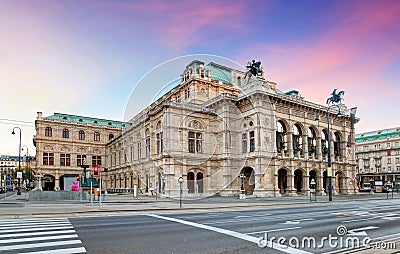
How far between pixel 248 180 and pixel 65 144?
205 ft

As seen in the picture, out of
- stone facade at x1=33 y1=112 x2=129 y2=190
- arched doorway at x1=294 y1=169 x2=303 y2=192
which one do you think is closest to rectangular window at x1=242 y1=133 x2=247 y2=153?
arched doorway at x1=294 y1=169 x2=303 y2=192

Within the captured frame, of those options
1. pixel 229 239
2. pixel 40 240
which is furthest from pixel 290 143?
pixel 40 240

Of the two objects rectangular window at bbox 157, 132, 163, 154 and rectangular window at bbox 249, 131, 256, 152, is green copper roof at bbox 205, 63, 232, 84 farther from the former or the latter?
rectangular window at bbox 157, 132, 163, 154

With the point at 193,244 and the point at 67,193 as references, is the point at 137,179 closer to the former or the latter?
the point at 67,193

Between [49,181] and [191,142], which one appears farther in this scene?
[49,181]

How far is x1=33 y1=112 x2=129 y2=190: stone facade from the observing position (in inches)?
3546

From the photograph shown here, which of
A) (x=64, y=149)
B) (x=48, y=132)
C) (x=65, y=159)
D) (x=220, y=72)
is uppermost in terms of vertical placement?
(x=220, y=72)

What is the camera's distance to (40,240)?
11.5 meters

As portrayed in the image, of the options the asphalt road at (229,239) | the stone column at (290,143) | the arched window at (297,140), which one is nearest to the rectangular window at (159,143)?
the stone column at (290,143)

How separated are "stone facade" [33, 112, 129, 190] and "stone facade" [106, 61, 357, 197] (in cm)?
3156

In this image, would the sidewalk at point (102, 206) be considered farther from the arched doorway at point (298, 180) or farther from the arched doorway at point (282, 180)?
the arched doorway at point (298, 180)

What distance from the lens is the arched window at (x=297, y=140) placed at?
192 ft

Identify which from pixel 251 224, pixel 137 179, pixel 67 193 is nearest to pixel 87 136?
pixel 137 179

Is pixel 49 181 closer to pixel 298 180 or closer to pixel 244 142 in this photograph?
pixel 244 142
